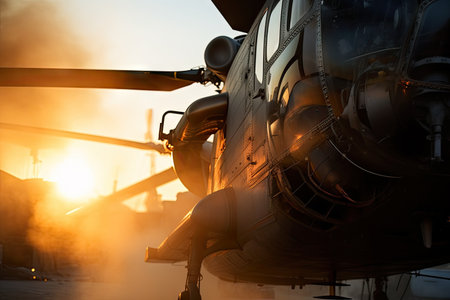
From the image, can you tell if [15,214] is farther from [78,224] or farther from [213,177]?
[213,177]

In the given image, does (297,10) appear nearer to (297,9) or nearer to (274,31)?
(297,9)

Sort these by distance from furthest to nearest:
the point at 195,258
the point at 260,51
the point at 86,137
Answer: the point at 86,137
the point at 195,258
the point at 260,51

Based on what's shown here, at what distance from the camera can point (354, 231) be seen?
408 centimetres

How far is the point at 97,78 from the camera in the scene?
7.33 m

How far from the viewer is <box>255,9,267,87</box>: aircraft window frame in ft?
15.4

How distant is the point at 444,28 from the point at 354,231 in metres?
2.05

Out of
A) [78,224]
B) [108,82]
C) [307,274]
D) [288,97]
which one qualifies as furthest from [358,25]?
Result: [78,224]

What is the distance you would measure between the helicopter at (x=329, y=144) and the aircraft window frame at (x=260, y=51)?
0.02 metres

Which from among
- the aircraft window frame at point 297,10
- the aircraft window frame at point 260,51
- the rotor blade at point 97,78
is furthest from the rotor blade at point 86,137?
the aircraft window frame at point 297,10

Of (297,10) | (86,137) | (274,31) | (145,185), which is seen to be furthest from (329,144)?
(145,185)

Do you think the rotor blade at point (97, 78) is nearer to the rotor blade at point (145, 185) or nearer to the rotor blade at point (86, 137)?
the rotor blade at point (86, 137)

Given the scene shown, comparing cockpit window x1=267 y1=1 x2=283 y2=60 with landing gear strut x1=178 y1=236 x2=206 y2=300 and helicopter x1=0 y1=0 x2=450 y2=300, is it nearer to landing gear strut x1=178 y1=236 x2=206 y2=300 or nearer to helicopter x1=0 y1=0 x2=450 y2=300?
helicopter x1=0 y1=0 x2=450 y2=300

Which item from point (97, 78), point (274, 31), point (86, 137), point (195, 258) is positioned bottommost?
point (195, 258)

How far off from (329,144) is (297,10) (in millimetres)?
1100
